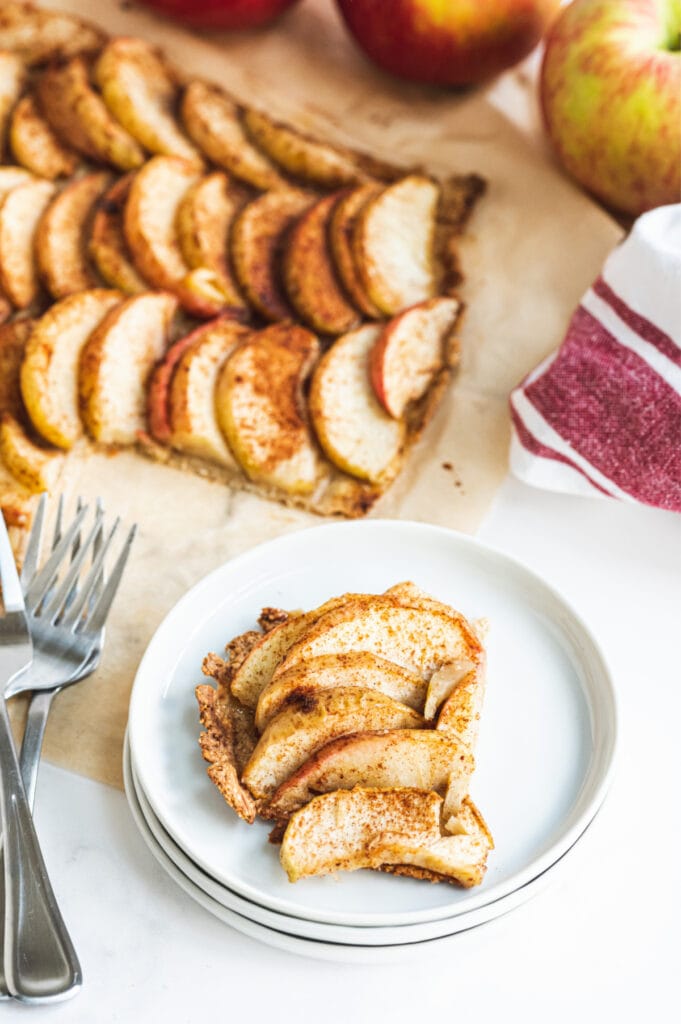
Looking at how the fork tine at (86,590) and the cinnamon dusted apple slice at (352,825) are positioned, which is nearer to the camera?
the cinnamon dusted apple slice at (352,825)

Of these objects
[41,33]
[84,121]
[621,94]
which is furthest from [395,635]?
[41,33]

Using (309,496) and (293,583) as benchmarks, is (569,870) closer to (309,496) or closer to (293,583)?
(293,583)

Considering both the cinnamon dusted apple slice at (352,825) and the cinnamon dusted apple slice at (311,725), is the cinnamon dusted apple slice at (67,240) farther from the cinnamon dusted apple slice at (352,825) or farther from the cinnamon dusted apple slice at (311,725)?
the cinnamon dusted apple slice at (352,825)

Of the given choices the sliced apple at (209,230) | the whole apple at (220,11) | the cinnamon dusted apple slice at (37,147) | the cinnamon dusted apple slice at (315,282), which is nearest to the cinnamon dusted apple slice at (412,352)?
the cinnamon dusted apple slice at (315,282)

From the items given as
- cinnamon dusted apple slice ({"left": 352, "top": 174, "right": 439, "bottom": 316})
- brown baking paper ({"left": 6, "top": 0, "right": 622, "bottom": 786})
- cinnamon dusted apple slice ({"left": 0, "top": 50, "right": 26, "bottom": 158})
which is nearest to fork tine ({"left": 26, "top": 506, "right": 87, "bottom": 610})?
brown baking paper ({"left": 6, "top": 0, "right": 622, "bottom": 786})

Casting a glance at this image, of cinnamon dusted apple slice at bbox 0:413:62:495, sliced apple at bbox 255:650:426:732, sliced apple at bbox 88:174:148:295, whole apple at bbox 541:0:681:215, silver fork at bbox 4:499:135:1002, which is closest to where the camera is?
sliced apple at bbox 255:650:426:732

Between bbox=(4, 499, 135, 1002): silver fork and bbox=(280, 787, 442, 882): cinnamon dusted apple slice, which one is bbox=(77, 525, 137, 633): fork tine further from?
bbox=(280, 787, 442, 882): cinnamon dusted apple slice
